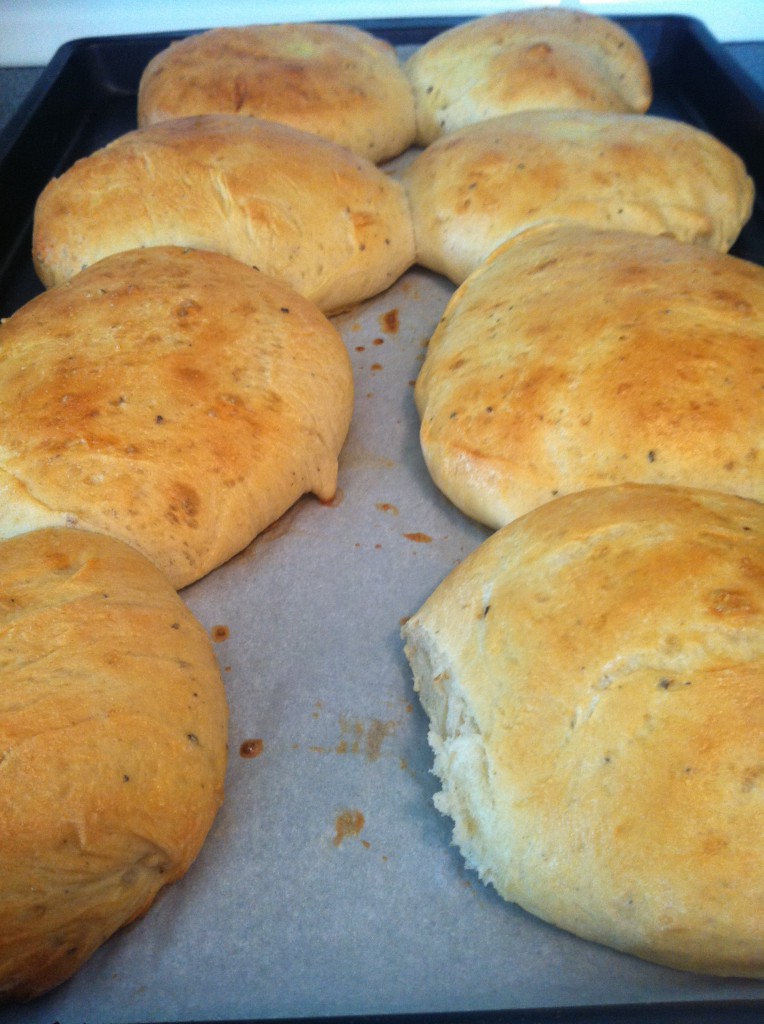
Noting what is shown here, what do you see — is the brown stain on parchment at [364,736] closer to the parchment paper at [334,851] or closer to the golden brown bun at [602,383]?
the parchment paper at [334,851]

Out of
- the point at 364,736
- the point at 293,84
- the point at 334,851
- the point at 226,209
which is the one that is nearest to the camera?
→ the point at 334,851

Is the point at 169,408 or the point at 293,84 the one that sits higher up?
the point at 293,84

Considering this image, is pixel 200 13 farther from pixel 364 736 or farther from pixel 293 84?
pixel 364 736

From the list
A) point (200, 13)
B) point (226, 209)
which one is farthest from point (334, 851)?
point (200, 13)

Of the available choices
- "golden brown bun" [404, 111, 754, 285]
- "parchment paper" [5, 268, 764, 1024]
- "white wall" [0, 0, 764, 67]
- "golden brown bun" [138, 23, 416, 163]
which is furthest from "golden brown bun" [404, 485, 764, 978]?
"white wall" [0, 0, 764, 67]

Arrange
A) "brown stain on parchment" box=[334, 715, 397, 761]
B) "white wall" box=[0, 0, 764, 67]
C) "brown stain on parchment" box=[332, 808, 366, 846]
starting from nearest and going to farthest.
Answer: "brown stain on parchment" box=[332, 808, 366, 846] → "brown stain on parchment" box=[334, 715, 397, 761] → "white wall" box=[0, 0, 764, 67]

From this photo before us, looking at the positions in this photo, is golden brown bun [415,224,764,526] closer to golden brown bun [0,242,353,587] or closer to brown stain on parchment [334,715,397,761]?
golden brown bun [0,242,353,587]

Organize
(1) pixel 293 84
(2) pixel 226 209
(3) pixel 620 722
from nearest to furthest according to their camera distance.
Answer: (3) pixel 620 722, (2) pixel 226 209, (1) pixel 293 84

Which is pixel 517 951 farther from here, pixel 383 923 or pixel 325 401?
pixel 325 401
